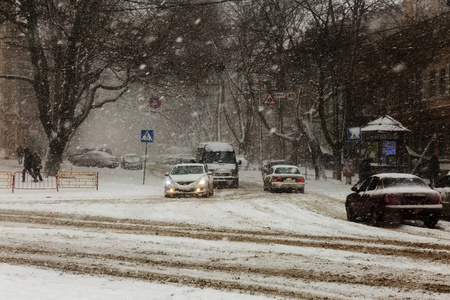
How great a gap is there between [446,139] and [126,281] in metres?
32.5

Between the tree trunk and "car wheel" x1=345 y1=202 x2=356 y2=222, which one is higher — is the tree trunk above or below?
above

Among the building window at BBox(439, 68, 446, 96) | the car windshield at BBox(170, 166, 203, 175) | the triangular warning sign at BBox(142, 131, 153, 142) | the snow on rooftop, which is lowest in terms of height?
the car windshield at BBox(170, 166, 203, 175)

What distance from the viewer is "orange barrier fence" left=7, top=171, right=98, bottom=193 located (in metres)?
25.5

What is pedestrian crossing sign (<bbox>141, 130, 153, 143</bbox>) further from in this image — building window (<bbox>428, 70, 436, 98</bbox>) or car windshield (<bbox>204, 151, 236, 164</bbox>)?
building window (<bbox>428, 70, 436, 98</bbox>)

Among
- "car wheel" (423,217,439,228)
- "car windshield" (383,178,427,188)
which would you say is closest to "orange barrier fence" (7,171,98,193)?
"car windshield" (383,178,427,188)

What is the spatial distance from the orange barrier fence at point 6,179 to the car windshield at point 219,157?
9.72 metres

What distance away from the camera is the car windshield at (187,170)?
23.3 meters

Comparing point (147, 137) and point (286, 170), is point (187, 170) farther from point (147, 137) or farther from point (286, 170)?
point (147, 137)

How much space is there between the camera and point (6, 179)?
25.3 metres

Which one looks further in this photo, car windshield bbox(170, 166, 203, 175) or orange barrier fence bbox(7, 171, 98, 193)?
orange barrier fence bbox(7, 171, 98, 193)

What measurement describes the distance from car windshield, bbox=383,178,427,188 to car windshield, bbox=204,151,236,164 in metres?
16.0

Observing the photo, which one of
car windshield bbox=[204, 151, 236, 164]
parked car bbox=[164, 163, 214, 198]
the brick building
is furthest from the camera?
the brick building

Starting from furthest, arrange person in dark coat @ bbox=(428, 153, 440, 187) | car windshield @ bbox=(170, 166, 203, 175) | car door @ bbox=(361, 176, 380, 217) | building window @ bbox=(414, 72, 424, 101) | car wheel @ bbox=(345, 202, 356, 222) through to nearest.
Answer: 1. building window @ bbox=(414, 72, 424, 101)
2. person in dark coat @ bbox=(428, 153, 440, 187)
3. car windshield @ bbox=(170, 166, 203, 175)
4. car wheel @ bbox=(345, 202, 356, 222)
5. car door @ bbox=(361, 176, 380, 217)

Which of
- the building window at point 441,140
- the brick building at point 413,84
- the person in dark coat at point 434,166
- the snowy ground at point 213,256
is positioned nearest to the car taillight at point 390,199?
the snowy ground at point 213,256
